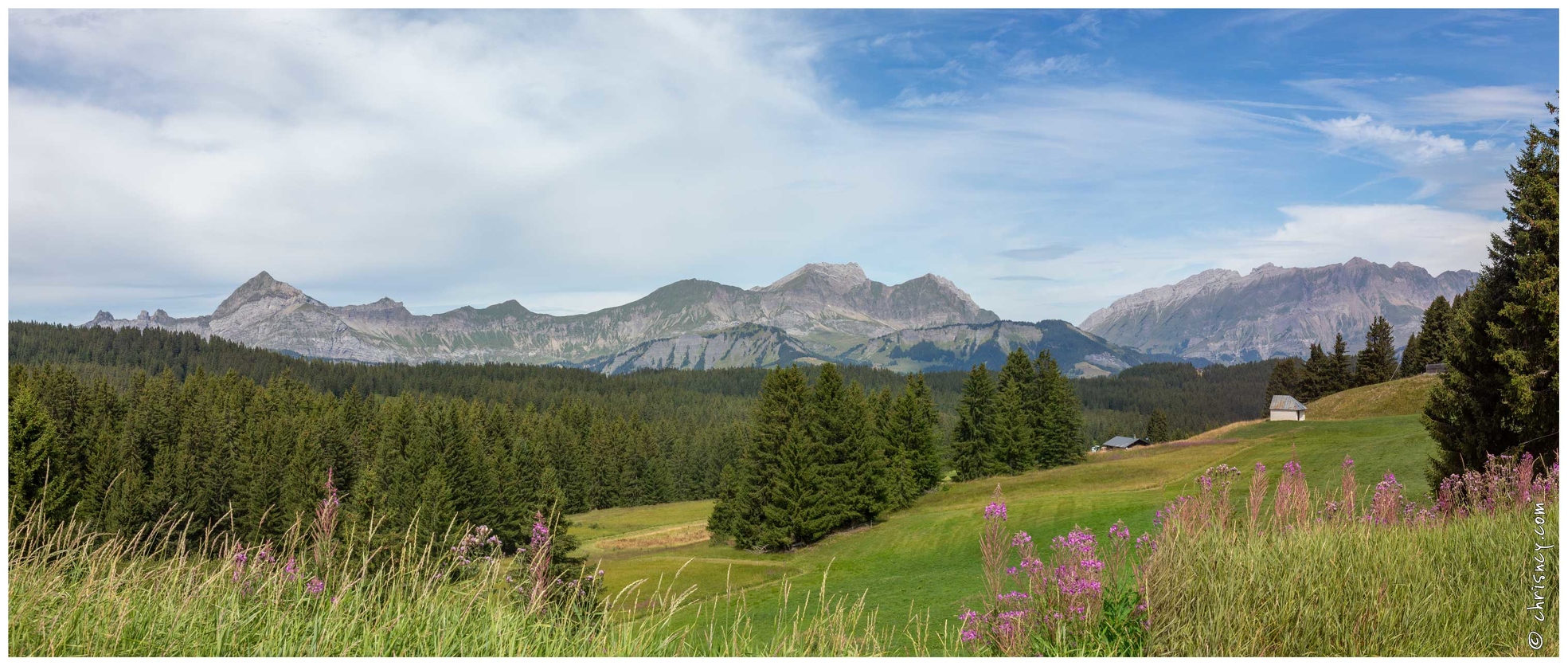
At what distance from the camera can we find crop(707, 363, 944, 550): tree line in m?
42.0

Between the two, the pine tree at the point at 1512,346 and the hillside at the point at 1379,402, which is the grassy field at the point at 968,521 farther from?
the hillside at the point at 1379,402

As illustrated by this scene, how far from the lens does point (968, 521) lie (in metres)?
36.2

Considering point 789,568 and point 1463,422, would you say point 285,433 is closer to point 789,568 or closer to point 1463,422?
point 789,568

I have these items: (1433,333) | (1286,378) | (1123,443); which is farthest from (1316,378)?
(1123,443)

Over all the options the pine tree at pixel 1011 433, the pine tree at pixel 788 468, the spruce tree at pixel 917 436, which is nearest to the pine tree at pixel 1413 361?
the pine tree at pixel 1011 433

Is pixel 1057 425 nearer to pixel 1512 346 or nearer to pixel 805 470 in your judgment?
pixel 805 470

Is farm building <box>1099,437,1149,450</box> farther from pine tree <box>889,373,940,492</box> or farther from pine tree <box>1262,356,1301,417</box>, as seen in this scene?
pine tree <box>889,373,940,492</box>

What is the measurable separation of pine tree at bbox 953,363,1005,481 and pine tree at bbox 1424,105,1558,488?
140 ft

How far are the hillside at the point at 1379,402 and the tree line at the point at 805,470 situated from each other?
36.2m

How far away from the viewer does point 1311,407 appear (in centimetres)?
6506

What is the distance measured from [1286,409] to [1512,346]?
6157 cm

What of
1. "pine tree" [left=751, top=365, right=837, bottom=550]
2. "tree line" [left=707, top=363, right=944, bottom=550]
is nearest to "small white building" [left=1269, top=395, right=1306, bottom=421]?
"tree line" [left=707, top=363, right=944, bottom=550]

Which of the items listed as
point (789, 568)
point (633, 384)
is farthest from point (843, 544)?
point (633, 384)

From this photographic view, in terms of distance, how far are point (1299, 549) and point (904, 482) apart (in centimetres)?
4524
